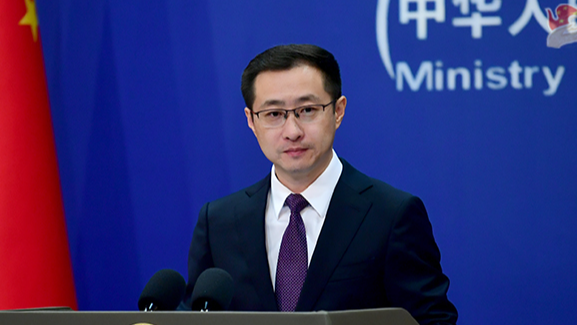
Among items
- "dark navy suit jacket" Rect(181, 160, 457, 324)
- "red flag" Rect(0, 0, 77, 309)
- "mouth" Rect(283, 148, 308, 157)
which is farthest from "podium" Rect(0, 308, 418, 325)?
"red flag" Rect(0, 0, 77, 309)

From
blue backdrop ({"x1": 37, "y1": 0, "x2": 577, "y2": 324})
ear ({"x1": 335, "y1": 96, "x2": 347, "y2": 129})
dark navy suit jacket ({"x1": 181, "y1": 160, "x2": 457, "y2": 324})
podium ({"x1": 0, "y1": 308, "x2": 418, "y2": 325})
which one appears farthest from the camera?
blue backdrop ({"x1": 37, "y1": 0, "x2": 577, "y2": 324})

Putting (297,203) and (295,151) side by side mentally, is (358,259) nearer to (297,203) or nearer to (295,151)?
(297,203)

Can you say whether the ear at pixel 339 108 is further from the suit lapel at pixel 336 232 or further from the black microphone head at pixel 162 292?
the black microphone head at pixel 162 292

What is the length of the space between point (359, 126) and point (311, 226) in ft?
3.43

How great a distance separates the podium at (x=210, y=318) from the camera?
100 centimetres

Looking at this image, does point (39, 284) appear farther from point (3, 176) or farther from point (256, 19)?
point (256, 19)

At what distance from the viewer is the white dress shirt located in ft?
5.95

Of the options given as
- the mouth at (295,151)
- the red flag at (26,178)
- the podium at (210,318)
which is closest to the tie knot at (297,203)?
the mouth at (295,151)

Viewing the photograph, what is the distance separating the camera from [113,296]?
2986mm

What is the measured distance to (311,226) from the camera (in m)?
1.82

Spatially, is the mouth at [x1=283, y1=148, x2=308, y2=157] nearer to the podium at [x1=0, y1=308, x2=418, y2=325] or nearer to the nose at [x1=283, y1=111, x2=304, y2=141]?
the nose at [x1=283, y1=111, x2=304, y2=141]

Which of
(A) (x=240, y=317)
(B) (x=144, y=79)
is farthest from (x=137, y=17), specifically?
(A) (x=240, y=317)

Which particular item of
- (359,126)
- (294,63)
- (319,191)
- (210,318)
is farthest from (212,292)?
(359,126)

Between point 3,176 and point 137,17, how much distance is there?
0.98 meters
